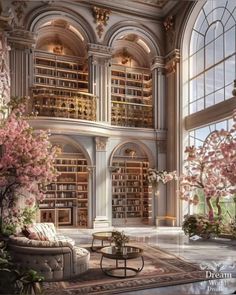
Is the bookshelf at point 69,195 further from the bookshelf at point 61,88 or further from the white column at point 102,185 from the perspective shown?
the bookshelf at point 61,88

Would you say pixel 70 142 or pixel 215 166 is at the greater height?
pixel 70 142

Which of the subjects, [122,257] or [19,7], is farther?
[19,7]

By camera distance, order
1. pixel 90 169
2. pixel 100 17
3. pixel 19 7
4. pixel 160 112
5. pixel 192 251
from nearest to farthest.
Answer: pixel 192 251
pixel 19 7
pixel 90 169
pixel 100 17
pixel 160 112

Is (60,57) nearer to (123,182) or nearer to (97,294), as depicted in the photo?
(123,182)

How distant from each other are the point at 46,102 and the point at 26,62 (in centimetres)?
155

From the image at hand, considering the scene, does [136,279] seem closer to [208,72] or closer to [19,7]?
[208,72]

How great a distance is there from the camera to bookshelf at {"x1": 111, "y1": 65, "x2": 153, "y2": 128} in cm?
1221

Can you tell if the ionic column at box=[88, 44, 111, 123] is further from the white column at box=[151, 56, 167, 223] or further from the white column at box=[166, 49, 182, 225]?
the white column at box=[166, 49, 182, 225]

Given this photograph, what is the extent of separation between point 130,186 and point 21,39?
6335 millimetres

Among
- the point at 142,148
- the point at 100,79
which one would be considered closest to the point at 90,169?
the point at 142,148

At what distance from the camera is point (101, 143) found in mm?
11414

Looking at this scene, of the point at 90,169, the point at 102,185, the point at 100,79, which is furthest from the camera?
the point at 100,79

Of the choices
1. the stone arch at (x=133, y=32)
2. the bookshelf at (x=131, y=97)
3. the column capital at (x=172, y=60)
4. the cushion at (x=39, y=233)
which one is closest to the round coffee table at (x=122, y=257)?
the cushion at (x=39, y=233)

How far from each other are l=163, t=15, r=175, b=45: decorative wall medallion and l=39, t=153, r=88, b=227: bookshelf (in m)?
5.56
